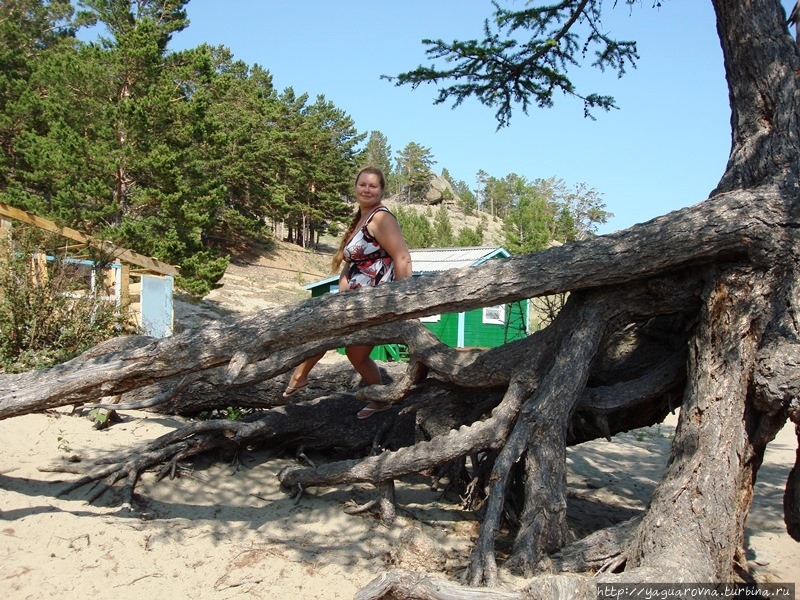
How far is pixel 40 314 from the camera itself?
7.31 meters

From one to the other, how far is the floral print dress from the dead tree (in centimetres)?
37

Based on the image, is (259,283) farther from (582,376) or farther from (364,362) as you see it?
(582,376)

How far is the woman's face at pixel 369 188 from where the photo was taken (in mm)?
4504

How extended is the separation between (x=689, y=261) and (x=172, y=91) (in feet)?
61.6

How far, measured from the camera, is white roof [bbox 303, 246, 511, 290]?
63.4 ft

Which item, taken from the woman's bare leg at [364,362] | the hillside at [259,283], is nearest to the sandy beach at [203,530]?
the woman's bare leg at [364,362]

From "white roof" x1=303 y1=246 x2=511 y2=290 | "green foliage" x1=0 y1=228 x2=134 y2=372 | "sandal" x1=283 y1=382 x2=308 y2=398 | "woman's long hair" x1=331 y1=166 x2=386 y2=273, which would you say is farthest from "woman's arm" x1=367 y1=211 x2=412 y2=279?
"white roof" x1=303 y1=246 x2=511 y2=290

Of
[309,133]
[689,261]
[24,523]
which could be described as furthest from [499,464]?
[309,133]

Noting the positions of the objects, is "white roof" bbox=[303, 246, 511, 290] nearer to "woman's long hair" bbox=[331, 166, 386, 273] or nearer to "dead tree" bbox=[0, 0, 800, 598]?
"woman's long hair" bbox=[331, 166, 386, 273]

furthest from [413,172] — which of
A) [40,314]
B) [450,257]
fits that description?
[40,314]

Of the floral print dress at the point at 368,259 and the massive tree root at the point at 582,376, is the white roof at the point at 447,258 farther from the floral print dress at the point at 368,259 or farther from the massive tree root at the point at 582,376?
the massive tree root at the point at 582,376

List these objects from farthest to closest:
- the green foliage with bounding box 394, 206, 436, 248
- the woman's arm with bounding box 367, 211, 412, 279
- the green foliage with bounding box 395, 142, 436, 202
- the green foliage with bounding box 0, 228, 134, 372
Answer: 1. the green foliage with bounding box 395, 142, 436, 202
2. the green foliage with bounding box 394, 206, 436, 248
3. the green foliage with bounding box 0, 228, 134, 372
4. the woman's arm with bounding box 367, 211, 412, 279

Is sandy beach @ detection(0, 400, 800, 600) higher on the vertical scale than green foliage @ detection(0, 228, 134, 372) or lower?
lower

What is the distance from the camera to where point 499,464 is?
12.3 feet
